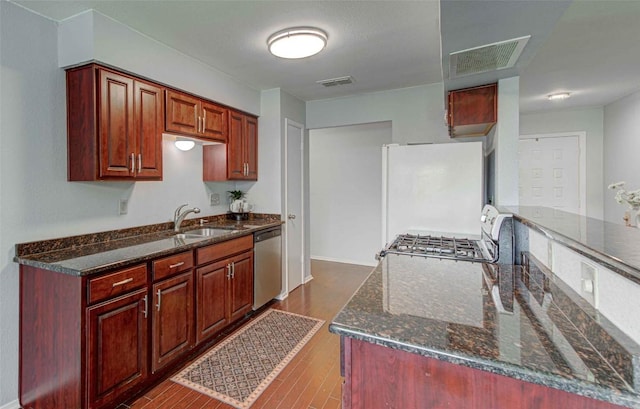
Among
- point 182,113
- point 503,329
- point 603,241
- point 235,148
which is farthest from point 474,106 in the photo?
point 182,113

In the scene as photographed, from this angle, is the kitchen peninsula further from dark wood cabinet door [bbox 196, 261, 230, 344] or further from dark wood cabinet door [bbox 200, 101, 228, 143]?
dark wood cabinet door [bbox 200, 101, 228, 143]

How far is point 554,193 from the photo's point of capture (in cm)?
462

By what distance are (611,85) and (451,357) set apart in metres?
4.42

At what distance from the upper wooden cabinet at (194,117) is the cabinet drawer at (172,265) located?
1042 millimetres

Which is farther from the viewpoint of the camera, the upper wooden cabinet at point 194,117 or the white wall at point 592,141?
the white wall at point 592,141

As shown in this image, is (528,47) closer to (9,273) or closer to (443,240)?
(443,240)

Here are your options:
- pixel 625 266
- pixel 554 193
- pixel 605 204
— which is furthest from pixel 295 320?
pixel 605 204

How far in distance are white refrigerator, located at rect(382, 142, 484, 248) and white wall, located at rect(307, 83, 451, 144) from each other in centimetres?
107

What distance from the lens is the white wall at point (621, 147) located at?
3.68 m

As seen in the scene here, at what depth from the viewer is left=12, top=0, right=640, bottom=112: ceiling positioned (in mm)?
1356

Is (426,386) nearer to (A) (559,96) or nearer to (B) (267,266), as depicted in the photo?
(B) (267,266)

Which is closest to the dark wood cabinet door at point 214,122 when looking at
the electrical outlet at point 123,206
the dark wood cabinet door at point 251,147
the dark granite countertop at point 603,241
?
the dark wood cabinet door at point 251,147

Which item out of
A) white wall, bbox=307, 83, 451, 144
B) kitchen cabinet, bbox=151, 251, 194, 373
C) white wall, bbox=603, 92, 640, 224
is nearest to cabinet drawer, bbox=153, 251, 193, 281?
kitchen cabinet, bbox=151, 251, 194, 373

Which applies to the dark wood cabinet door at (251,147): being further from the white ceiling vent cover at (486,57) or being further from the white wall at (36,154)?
the white ceiling vent cover at (486,57)
